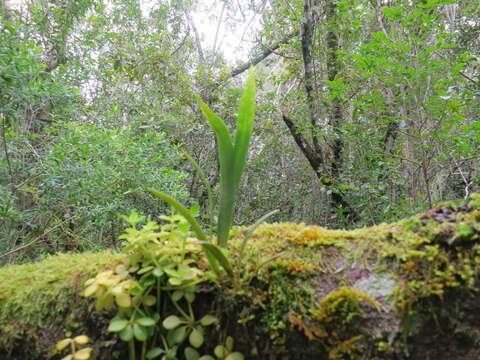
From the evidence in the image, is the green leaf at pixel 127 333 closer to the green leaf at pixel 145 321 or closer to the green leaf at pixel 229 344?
the green leaf at pixel 145 321

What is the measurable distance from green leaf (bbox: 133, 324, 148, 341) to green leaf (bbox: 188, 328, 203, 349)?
0.38 feet

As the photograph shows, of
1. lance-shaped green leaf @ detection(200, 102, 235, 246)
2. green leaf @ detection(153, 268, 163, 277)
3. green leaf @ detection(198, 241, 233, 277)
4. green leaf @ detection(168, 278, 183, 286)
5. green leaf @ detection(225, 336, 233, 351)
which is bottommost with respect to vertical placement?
green leaf @ detection(225, 336, 233, 351)

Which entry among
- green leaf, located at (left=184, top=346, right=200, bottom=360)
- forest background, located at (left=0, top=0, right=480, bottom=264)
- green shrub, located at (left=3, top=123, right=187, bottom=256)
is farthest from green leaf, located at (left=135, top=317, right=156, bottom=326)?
forest background, located at (left=0, top=0, right=480, bottom=264)

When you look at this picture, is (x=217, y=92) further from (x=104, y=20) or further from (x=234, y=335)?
(x=234, y=335)

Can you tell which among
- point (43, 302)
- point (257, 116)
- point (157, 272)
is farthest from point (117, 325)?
point (257, 116)

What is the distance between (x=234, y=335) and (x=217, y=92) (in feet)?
15.4

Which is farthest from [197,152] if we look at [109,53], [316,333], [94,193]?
[316,333]

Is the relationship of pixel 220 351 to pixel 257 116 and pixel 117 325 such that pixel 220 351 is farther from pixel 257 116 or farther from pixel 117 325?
pixel 257 116

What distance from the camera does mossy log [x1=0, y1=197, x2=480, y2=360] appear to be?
709mm

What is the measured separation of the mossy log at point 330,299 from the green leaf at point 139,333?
146 millimetres

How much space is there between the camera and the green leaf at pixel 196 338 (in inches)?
30.5

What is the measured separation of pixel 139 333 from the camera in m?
0.76

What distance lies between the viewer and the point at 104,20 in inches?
169

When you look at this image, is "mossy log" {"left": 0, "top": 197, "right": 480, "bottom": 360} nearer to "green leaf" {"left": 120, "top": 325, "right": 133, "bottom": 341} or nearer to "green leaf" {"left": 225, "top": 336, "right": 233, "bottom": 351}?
"green leaf" {"left": 225, "top": 336, "right": 233, "bottom": 351}
